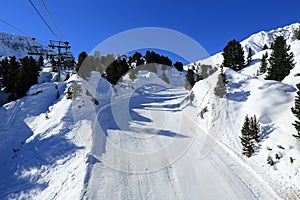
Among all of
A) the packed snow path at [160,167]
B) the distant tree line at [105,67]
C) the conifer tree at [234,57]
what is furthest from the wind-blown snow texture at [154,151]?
the conifer tree at [234,57]

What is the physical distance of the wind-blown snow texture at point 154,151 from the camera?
7145 mm

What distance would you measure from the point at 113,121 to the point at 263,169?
10.2 meters

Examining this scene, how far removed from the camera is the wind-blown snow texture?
7.14 meters

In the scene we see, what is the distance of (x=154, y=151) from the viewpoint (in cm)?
984

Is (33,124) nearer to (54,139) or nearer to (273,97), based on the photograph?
(54,139)

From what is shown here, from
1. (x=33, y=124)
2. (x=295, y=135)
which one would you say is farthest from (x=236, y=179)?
(x=33, y=124)

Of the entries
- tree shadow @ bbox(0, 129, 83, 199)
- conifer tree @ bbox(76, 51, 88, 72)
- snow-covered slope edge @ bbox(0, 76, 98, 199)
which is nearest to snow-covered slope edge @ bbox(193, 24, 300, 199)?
snow-covered slope edge @ bbox(0, 76, 98, 199)

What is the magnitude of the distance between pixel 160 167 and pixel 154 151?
1.48 metres

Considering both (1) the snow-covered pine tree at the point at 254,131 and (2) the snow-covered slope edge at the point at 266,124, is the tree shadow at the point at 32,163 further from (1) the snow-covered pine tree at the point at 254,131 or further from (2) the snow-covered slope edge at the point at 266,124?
(1) the snow-covered pine tree at the point at 254,131

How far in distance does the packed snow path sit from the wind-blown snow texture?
0.04 m

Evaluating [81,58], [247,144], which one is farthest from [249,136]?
[81,58]

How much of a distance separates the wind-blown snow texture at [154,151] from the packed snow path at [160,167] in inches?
1.5

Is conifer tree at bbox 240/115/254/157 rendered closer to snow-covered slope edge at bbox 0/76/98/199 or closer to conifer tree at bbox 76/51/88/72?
snow-covered slope edge at bbox 0/76/98/199

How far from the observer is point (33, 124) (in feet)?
51.2
